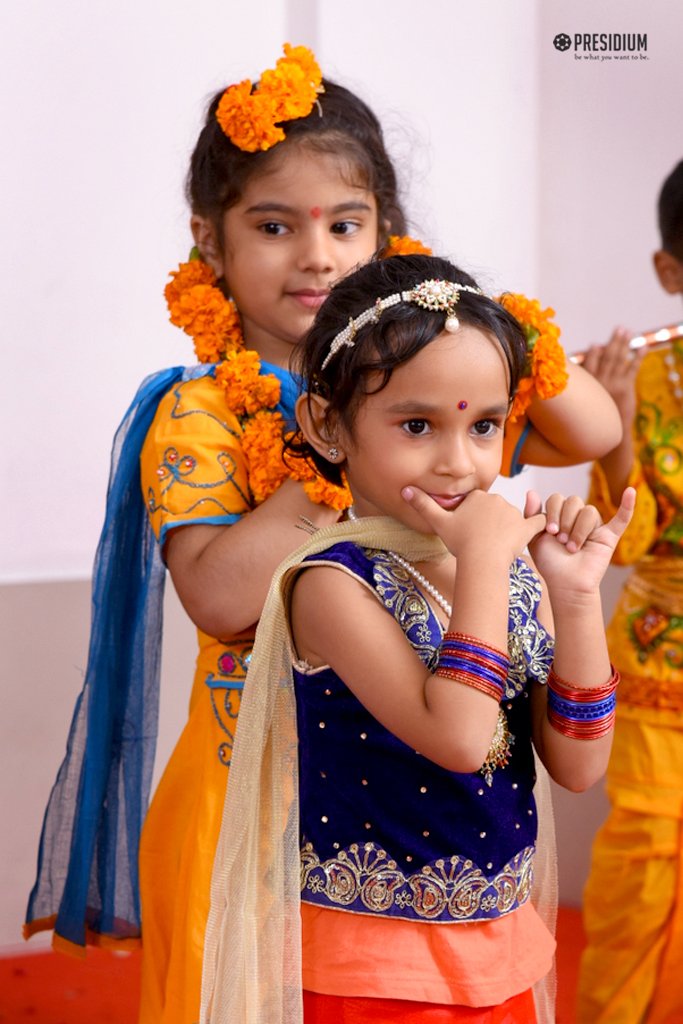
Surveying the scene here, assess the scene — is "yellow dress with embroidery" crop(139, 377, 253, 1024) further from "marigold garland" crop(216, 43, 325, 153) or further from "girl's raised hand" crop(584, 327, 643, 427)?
"girl's raised hand" crop(584, 327, 643, 427)

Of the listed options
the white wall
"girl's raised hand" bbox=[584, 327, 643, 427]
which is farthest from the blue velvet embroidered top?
the white wall

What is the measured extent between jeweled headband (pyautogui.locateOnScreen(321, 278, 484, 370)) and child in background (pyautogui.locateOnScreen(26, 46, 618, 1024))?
31cm

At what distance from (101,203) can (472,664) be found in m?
1.99

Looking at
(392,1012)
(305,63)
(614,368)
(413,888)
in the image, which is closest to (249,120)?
(305,63)

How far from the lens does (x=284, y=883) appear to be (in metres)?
1.34

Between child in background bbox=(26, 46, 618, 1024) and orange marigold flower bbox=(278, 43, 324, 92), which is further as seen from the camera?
orange marigold flower bbox=(278, 43, 324, 92)

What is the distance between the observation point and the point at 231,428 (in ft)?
5.83

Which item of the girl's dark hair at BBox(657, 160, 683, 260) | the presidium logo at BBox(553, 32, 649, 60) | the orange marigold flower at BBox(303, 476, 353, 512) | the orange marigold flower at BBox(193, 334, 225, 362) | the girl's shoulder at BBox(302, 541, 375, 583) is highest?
the presidium logo at BBox(553, 32, 649, 60)

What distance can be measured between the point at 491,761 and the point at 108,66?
2.07m

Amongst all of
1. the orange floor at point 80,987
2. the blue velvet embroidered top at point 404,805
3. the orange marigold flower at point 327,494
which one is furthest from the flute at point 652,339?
the orange floor at point 80,987

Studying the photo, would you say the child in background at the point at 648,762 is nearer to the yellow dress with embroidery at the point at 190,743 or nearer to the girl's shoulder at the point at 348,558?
the yellow dress with embroidery at the point at 190,743

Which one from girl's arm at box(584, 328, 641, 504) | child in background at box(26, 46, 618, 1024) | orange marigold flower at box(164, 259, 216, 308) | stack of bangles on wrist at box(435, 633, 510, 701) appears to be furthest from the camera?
girl's arm at box(584, 328, 641, 504)

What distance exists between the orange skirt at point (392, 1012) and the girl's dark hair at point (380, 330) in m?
0.54

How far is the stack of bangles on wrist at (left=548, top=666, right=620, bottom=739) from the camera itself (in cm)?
127
